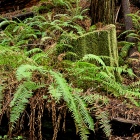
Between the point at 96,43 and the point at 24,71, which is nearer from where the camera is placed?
the point at 24,71

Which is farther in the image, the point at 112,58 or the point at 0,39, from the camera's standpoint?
the point at 0,39

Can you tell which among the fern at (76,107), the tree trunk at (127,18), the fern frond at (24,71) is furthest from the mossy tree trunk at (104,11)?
the fern at (76,107)

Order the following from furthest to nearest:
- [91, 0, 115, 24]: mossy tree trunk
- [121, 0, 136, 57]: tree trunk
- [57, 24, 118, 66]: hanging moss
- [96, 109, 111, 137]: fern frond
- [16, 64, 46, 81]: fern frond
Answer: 1. [121, 0, 136, 57]: tree trunk
2. [91, 0, 115, 24]: mossy tree trunk
3. [57, 24, 118, 66]: hanging moss
4. [16, 64, 46, 81]: fern frond
5. [96, 109, 111, 137]: fern frond

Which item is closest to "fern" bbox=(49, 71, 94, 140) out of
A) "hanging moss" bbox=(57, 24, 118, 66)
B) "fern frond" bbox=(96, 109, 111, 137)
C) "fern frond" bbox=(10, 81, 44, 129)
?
"fern frond" bbox=(96, 109, 111, 137)

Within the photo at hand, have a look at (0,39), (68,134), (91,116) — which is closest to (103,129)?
(91,116)

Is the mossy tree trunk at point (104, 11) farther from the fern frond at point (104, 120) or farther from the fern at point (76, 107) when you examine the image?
the fern frond at point (104, 120)

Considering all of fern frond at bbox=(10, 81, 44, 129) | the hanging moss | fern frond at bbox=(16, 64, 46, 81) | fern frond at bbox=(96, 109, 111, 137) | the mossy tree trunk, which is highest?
the mossy tree trunk

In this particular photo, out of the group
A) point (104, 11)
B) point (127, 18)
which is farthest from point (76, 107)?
point (127, 18)

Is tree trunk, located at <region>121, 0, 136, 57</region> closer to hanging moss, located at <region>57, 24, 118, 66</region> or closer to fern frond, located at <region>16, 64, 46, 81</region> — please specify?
hanging moss, located at <region>57, 24, 118, 66</region>

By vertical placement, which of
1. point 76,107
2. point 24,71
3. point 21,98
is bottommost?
point 76,107

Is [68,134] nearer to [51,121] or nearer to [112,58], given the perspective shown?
[51,121]

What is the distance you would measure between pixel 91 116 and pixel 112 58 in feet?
4.56

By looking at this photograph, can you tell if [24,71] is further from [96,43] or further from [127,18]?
[127,18]

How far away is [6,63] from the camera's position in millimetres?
3861
